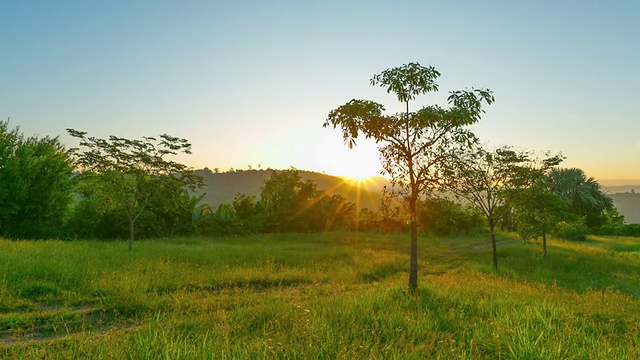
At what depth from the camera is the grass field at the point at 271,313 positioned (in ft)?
18.2

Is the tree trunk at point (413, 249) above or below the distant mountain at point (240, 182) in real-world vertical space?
below

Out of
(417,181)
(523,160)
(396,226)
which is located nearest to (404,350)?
(417,181)

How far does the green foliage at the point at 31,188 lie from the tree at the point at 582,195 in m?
54.0

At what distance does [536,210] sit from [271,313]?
53.4 ft

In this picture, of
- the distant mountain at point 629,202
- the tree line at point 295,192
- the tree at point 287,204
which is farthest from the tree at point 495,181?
the distant mountain at point 629,202

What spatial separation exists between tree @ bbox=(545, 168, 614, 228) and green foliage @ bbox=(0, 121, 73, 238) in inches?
2128

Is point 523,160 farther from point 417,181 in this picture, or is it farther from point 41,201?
point 41,201

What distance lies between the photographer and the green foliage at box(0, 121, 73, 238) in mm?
23484

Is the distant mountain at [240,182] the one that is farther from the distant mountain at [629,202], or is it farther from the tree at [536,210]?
the distant mountain at [629,202]

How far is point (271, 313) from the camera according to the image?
7.48m

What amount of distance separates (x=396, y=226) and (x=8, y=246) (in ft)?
103

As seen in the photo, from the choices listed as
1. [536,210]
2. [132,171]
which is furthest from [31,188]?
[536,210]

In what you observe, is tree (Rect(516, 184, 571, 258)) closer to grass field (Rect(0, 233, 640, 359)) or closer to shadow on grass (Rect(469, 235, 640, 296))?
shadow on grass (Rect(469, 235, 640, 296))

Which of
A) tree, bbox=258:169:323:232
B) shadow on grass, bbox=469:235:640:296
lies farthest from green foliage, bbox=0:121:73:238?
shadow on grass, bbox=469:235:640:296
